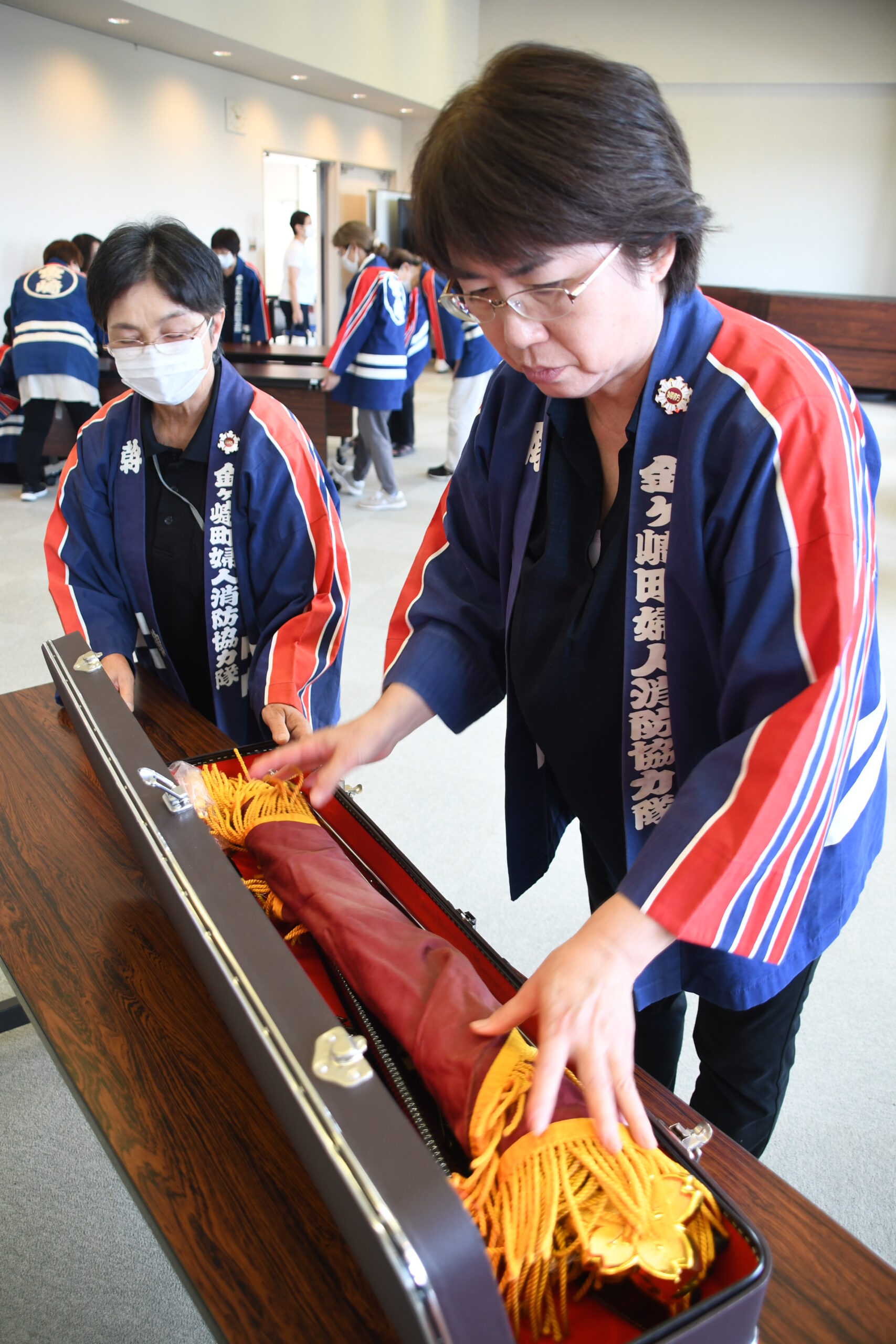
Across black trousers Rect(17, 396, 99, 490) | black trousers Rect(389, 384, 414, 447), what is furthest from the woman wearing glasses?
black trousers Rect(389, 384, 414, 447)

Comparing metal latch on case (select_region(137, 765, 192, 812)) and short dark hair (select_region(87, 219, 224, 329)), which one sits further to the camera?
short dark hair (select_region(87, 219, 224, 329))

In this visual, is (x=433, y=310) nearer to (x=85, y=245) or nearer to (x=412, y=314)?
(x=412, y=314)

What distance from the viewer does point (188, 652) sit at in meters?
1.64

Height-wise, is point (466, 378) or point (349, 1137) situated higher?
point (466, 378)

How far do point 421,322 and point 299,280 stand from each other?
13.0 ft

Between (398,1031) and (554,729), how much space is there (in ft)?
1.16

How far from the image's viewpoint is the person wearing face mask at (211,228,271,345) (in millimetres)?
6336

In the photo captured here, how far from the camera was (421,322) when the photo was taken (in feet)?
18.2

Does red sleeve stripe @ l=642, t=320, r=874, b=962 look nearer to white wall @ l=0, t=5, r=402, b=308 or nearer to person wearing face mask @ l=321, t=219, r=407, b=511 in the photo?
person wearing face mask @ l=321, t=219, r=407, b=511

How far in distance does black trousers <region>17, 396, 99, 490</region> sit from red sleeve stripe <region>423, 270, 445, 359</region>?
6.40 ft

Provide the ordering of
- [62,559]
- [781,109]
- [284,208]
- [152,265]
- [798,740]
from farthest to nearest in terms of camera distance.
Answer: [781,109] < [284,208] < [62,559] < [152,265] < [798,740]

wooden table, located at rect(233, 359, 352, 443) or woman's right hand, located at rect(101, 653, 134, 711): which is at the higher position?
wooden table, located at rect(233, 359, 352, 443)

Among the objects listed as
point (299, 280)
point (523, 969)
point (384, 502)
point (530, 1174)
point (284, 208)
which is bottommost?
point (523, 969)

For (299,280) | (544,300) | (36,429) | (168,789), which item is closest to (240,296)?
(36,429)
